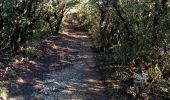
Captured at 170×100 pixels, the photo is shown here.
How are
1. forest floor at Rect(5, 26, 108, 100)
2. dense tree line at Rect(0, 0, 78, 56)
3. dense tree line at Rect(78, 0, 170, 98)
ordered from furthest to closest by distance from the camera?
dense tree line at Rect(0, 0, 78, 56) < dense tree line at Rect(78, 0, 170, 98) < forest floor at Rect(5, 26, 108, 100)

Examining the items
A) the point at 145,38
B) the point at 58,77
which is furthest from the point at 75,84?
the point at 145,38

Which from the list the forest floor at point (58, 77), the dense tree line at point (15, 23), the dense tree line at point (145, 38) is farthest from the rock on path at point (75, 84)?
the dense tree line at point (15, 23)

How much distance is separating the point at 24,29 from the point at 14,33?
109 centimetres

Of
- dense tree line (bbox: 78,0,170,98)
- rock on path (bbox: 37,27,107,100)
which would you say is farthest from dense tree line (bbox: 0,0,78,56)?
dense tree line (bbox: 78,0,170,98)

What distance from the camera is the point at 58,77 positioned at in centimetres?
2222

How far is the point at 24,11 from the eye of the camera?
2308cm

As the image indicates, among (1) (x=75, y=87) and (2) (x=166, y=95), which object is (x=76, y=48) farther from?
(2) (x=166, y=95)

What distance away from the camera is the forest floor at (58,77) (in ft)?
60.6

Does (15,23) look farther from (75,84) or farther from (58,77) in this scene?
(75,84)

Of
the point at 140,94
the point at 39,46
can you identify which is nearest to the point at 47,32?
the point at 39,46

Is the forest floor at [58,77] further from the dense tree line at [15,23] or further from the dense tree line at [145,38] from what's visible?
the dense tree line at [145,38]

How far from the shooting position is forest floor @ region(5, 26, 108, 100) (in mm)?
18469

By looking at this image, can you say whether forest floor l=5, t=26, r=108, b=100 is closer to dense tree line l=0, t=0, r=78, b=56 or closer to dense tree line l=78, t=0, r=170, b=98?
dense tree line l=0, t=0, r=78, b=56

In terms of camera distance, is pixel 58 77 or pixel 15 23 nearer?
pixel 58 77
